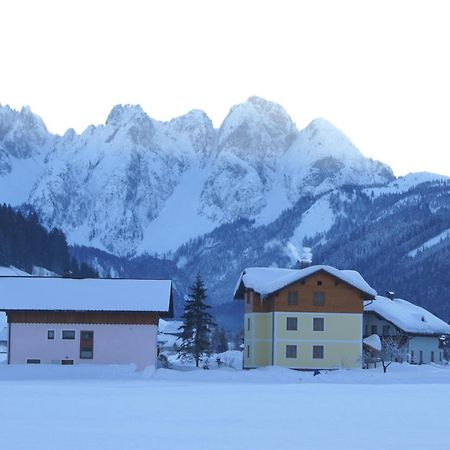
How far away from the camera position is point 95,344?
229 ft

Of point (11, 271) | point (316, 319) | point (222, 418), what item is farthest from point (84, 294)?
point (11, 271)

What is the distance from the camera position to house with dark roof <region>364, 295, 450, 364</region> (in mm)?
95125

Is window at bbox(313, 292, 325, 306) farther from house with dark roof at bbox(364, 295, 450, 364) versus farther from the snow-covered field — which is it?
the snow-covered field

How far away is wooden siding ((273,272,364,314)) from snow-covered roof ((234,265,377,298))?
0.48 meters

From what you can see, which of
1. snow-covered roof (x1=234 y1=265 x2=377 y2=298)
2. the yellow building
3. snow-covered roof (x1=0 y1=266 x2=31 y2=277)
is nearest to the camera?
the yellow building

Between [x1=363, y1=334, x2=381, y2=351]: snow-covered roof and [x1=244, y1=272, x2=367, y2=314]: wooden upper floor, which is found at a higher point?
[x1=244, y1=272, x2=367, y2=314]: wooden upper floor

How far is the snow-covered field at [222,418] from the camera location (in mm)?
27164

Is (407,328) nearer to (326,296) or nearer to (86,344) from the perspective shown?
(326,296)

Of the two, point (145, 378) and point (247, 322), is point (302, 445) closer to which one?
point (145, 378)

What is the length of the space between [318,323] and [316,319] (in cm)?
31

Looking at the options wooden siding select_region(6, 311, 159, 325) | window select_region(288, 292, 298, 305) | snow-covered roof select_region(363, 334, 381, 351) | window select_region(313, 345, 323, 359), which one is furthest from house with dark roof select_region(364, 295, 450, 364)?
wooden siding select_region(6, 311, 159, 325)

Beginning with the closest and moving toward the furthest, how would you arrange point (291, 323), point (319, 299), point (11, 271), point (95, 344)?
point (95, 344)
point (291, 323)
point (319, 299)
point (11, 271)

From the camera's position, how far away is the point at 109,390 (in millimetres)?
46750

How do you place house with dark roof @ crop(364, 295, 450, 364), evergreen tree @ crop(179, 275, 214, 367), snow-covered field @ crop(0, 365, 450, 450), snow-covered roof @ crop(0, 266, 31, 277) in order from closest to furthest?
snow-covered field @ crop(0, 365, 450, 450) < evergreen tree @ crop(179, 275, 214, 367) < house with dark roof @ crop(364, 295, 450, 364) < snow-covered roof @ crop(0, 266, 31, 277)
